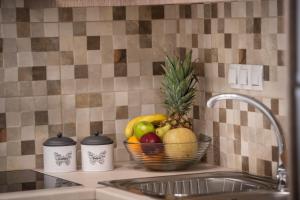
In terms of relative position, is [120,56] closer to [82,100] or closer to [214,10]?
[82,100]

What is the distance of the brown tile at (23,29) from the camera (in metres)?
3.05

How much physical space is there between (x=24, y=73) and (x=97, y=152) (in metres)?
0.44

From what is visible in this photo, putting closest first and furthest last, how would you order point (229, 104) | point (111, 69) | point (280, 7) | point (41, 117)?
point (280, 7)
point (229, 104)
point (41, 117)
point (111, 69)

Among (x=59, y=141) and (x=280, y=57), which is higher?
(x=280, y=57)

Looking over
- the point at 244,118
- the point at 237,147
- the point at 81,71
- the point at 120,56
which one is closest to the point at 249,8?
the point at 244,118

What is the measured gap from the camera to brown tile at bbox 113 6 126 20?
3199mm

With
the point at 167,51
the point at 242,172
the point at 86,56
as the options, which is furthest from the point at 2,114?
the point at 242,172

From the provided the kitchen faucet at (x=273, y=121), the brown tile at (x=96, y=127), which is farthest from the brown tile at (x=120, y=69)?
the kitchen faucet at (x=273, y=121)

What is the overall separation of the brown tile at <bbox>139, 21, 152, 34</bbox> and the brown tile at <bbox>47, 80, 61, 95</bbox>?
16.5 inches

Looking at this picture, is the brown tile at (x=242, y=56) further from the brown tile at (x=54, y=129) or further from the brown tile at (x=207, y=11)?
the brown tile at (x=54, y=129)

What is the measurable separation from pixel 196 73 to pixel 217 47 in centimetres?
19

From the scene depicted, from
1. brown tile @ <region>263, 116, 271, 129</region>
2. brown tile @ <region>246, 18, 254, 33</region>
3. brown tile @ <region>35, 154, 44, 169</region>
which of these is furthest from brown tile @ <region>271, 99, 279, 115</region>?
brown tile @ <region>35, 154, 44, 169</region>

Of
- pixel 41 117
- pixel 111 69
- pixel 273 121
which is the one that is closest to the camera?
pixel 273 121

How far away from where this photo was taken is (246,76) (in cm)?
285
